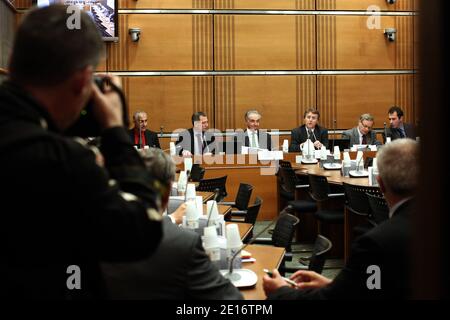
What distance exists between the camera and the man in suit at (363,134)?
337 inches

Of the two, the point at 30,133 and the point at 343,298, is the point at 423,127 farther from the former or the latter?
the point at 343,298

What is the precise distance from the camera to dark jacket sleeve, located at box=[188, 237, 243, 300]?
1967 millimetres

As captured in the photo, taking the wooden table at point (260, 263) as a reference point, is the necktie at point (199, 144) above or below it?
above

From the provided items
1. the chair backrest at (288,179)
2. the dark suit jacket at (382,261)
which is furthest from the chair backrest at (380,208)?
the chair backrest at (288,179)

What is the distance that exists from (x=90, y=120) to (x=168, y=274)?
88 cm

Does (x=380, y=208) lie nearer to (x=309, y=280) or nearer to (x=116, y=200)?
(x=309, y=280)

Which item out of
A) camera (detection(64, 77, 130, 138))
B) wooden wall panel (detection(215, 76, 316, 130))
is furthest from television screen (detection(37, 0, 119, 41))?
camera (detection(64, 77, 130, 138))

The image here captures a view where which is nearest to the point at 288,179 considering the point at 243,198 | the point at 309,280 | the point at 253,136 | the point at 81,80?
the point at 243,198

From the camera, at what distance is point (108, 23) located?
30.8 feet

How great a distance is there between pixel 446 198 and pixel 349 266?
1.53 metres

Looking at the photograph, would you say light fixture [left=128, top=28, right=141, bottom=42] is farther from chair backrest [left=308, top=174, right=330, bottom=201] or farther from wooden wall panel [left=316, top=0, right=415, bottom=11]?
chair backrest [left=308, top=174, right=330, bottom=201]

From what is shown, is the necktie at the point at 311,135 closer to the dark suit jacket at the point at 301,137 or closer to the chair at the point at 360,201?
the dark suit jacket at the point at 301,137

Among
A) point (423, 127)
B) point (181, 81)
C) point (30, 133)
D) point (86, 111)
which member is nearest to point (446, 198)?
point (423, 127)

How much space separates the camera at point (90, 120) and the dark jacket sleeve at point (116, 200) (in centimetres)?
6
